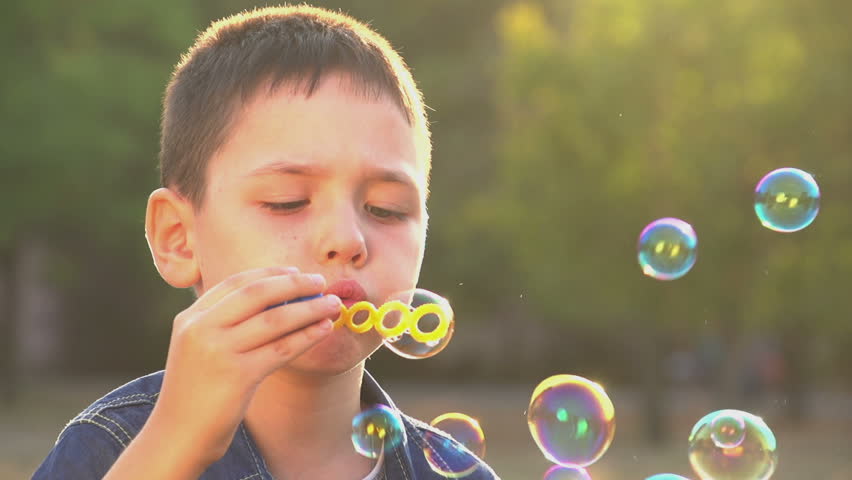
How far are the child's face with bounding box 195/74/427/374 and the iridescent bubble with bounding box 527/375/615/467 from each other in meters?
1.06

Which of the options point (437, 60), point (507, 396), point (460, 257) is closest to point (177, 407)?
point (460, 257)

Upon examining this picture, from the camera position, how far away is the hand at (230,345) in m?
1.70

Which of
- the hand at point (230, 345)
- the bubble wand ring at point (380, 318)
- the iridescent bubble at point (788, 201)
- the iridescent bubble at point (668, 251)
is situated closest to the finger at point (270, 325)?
the hand at point (230, 345)

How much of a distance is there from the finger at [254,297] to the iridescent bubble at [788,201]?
2.51 m

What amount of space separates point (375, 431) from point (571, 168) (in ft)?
44.9

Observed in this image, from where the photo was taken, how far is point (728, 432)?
324 centimetres

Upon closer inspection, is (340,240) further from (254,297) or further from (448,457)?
(448,457)

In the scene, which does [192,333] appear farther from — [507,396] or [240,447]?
[507,396]

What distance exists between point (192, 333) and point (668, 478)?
1.54m

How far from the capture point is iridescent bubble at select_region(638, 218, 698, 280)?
3.81 meters

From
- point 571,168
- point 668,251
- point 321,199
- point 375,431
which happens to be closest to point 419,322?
point 375,431

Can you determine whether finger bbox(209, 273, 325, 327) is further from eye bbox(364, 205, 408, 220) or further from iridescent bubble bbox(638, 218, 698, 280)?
iridescent bubble bbox(638, 218, 698, 280)

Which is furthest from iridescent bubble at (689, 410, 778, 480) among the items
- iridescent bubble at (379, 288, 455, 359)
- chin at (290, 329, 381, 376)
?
chin at (290, 329, 381, 376)

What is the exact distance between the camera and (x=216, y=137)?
7.04 feet
